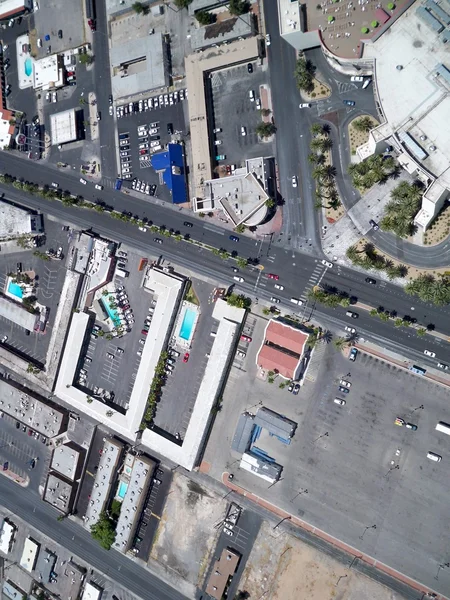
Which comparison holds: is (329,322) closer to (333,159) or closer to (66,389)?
(333,159)

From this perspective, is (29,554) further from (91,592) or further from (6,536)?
(91,592)

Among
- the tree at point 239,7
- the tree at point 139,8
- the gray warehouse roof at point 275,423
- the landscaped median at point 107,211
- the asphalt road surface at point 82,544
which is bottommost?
the asphalt road surface at point 82,544

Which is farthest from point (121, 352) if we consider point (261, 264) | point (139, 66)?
point (139, 66)

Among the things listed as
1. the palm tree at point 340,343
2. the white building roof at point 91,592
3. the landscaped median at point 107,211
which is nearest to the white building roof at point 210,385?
the landscaped median at point 107,211

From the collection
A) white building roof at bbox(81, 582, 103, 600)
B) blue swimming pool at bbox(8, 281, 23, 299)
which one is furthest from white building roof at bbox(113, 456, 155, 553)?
blue swimming pool at bbox(8, 281, 23, 299)

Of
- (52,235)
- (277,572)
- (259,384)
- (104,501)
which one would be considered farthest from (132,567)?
(52,235)

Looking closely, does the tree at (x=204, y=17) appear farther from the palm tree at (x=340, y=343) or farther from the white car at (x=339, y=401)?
the white car at (x=339, y=401)
